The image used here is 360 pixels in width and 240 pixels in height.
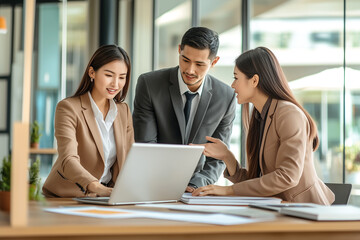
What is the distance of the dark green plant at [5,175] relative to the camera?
1.78 meters

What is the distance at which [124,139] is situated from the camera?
9.02ft

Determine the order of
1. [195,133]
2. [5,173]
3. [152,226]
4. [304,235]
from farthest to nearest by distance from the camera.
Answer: [195,133] → [5,173] → [304,235] → [152,226]

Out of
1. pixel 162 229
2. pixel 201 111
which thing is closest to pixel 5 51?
pixel 201 111

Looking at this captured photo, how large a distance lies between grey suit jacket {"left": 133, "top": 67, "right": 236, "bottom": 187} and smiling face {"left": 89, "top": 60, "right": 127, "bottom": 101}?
A: 0.48 m

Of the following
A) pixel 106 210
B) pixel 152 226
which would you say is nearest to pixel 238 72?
pixel 106 210

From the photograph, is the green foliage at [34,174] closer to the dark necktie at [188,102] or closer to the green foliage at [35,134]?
the dark necktie at [188,102]

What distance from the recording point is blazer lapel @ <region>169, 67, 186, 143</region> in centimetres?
321

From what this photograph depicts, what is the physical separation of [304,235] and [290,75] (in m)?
4.02

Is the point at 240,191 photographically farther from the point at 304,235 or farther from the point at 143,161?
the point at 304,235

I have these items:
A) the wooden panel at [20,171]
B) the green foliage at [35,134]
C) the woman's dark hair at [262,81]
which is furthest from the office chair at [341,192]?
the green foliage at [35,134]

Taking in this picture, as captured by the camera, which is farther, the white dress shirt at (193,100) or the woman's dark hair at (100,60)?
the white dress shirt at (193,100)

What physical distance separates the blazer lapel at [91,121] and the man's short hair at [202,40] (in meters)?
0.69

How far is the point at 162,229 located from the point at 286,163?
1.01 m

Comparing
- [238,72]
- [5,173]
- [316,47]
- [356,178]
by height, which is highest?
[316,47]
